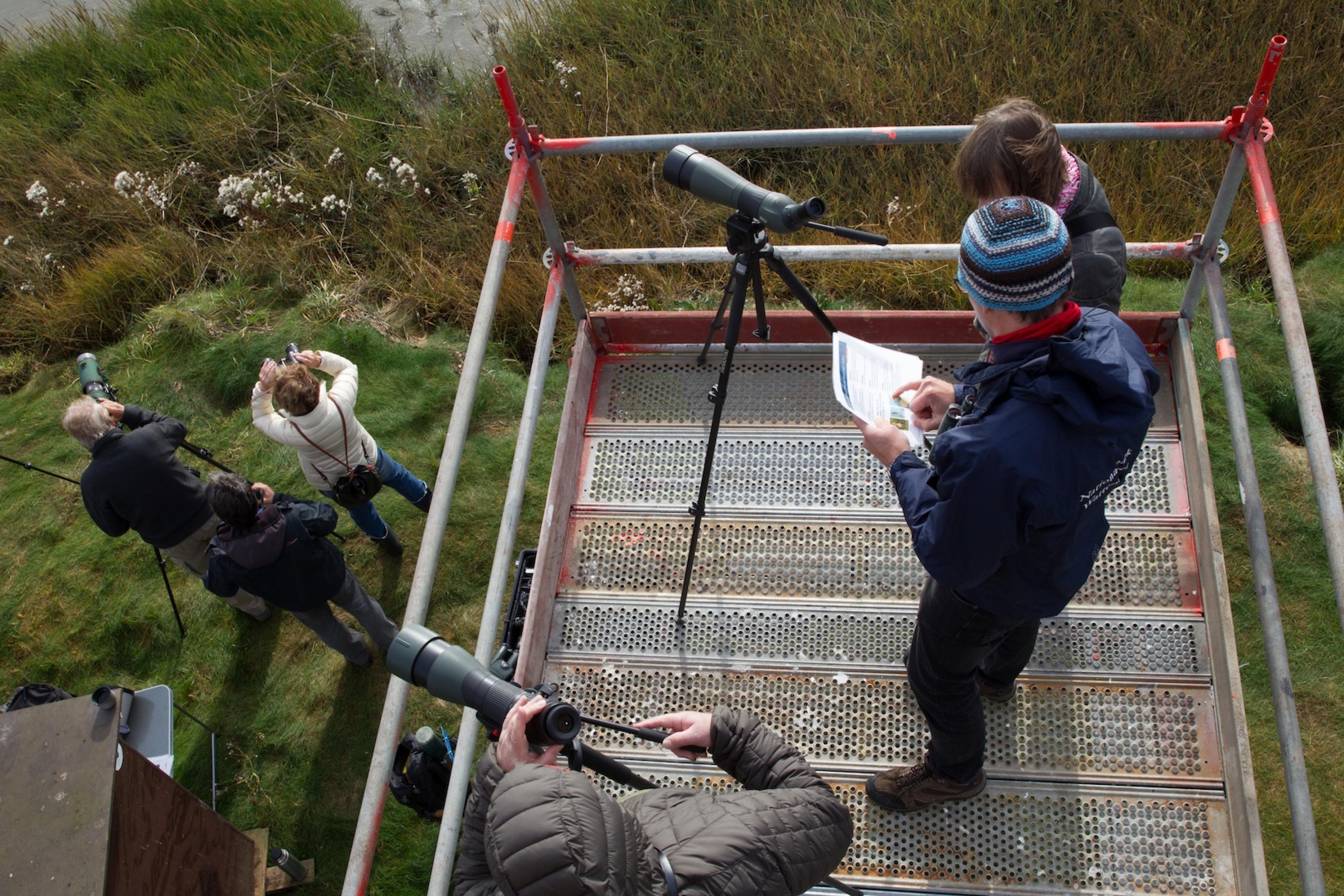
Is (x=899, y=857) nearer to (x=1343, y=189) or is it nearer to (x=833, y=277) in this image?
(x=833, y=277)

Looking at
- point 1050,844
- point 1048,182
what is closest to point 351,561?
point 1050,844

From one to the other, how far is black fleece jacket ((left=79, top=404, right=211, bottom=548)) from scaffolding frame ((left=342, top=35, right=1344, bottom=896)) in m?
2.31

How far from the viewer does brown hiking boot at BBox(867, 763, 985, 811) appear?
285cm

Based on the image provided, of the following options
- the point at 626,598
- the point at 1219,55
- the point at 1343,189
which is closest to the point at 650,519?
the point at 626,598

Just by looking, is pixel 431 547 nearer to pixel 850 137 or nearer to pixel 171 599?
pixel 850 137

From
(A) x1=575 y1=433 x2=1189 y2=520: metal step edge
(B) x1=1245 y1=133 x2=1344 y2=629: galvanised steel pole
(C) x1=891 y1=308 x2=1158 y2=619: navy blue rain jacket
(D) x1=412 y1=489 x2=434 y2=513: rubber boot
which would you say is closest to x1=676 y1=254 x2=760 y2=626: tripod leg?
(A) x1=575 y1=433 x2=1189 y2=520: metal step edge

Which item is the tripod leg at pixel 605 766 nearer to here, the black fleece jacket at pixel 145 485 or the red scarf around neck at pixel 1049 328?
the red scarf around neck at pixel 1049 328

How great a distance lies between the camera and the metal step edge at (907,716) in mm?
2963

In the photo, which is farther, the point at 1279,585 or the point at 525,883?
the point at 1279,585

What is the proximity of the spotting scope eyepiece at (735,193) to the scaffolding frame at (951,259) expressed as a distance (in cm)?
21

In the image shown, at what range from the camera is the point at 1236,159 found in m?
3.05

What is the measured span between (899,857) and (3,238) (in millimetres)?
9057

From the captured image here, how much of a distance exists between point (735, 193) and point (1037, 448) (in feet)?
4.25

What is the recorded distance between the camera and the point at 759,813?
218 centimetres
